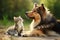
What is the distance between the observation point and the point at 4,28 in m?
2.55

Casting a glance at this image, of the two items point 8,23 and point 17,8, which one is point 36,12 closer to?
point 17,8

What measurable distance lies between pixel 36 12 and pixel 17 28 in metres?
0.28

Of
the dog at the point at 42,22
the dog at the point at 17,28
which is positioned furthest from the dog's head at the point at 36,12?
the dog at the point at 17,28

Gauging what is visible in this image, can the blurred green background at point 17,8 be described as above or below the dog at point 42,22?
above

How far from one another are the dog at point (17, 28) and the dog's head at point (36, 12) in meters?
0.12

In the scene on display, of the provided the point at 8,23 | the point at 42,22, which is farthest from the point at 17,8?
the point at 42,22

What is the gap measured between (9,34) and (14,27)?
10 centimetres

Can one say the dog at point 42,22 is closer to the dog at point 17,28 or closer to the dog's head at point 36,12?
the dog's head at point 36,12

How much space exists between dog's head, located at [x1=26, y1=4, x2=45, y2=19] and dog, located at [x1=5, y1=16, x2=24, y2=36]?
12 centimetres

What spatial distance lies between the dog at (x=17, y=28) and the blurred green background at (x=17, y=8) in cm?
5

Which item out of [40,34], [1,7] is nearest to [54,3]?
[40,34]

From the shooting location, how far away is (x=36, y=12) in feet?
8.29

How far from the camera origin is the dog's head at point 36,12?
2.52 metres

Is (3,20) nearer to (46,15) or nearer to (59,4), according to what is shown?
(46,15)
